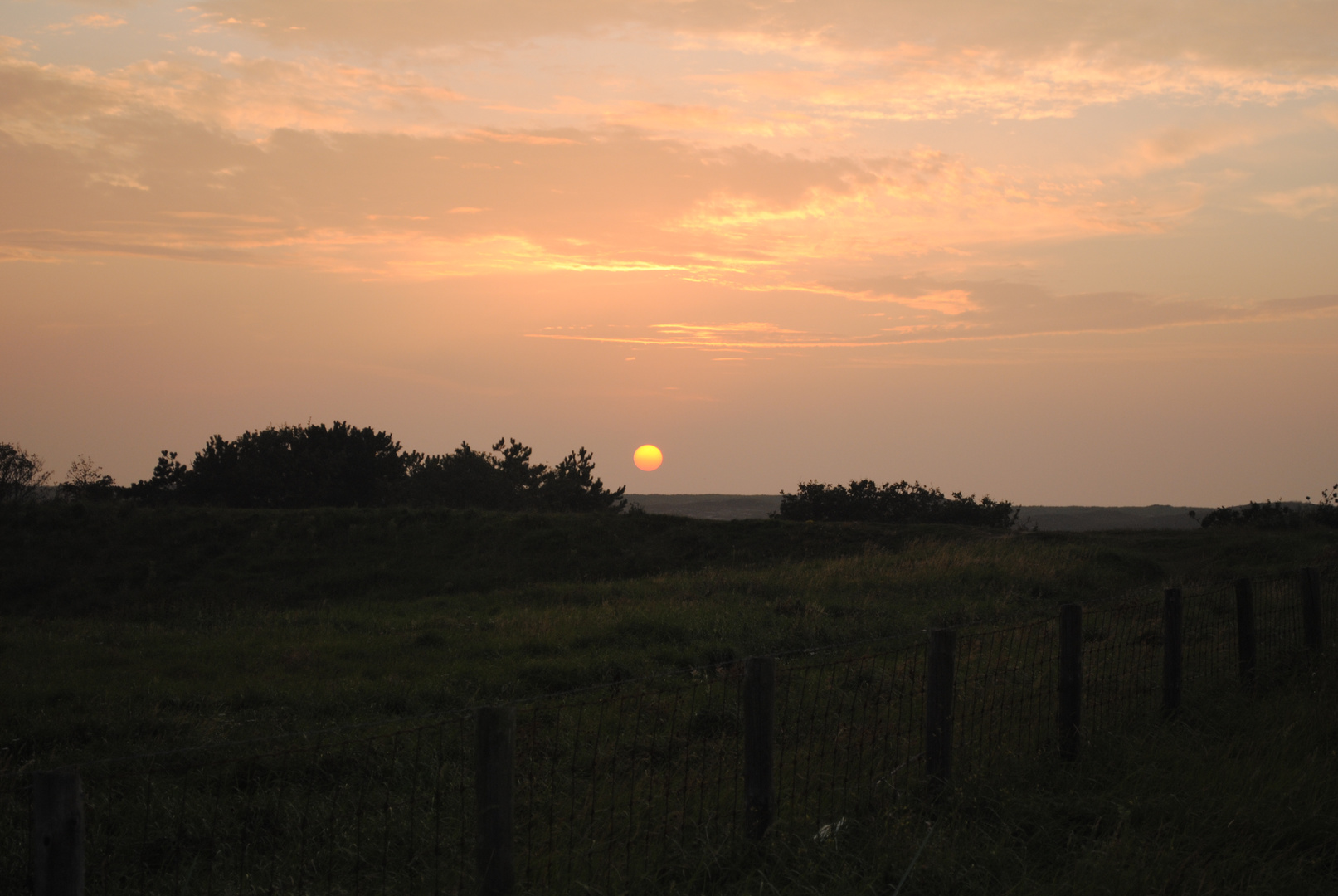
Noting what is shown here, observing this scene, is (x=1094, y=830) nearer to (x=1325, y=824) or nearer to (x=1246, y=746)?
(x=1325, y=824)

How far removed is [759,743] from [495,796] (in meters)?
1.54

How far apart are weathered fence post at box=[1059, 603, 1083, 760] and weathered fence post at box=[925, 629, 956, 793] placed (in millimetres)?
1258

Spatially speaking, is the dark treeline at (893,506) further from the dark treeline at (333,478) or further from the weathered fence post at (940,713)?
the weathered fence post at (940,713)

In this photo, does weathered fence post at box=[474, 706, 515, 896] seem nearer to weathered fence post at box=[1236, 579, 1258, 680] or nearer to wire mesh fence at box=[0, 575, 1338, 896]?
wire mesh fence at box=[0, 575, 1338, 896]

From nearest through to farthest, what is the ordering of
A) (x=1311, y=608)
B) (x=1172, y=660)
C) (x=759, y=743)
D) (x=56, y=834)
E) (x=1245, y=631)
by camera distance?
(x=56, y=834) → (x=759, y=743) → (x=1172, y=660) → (x=1245, y=631) → (x=1311, y=608)

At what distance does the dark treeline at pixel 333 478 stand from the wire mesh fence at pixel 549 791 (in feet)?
139

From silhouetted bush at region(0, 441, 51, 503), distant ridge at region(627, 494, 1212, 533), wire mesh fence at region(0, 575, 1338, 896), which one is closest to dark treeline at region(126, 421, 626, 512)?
silhouetted bush at region(0, 441, 51, 503)

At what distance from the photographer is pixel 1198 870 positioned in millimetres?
4863

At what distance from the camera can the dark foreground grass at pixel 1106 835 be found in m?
4.81

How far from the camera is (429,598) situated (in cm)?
→ 2458

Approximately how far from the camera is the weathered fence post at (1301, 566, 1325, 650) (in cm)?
1018

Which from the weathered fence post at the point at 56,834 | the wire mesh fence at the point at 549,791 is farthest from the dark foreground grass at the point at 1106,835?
the weathered fence post at the point at 56,834

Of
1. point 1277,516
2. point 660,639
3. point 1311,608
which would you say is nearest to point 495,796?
point 1311,608

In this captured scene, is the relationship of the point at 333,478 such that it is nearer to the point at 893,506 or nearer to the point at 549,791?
the point at 893,506
